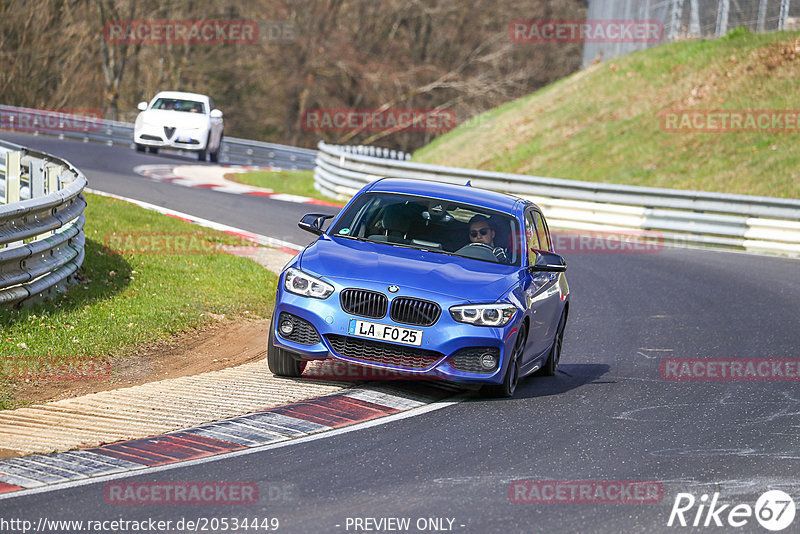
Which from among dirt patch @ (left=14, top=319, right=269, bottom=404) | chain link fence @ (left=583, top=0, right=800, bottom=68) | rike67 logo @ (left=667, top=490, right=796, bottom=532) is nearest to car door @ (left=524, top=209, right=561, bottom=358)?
dirt patch @ (left=14, top=319, right=269, bottom=404)

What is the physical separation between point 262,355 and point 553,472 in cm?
415

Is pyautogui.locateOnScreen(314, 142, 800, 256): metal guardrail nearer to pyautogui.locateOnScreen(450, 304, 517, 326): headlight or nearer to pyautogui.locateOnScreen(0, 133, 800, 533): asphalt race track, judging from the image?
pyautogui.locateOnScreen(0, 133, 800, 533): asphalt race track

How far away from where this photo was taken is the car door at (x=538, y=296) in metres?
8.92

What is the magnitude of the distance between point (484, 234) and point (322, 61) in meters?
48.9

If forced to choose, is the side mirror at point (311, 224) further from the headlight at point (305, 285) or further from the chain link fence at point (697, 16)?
the chain link fence at point (697, 16)

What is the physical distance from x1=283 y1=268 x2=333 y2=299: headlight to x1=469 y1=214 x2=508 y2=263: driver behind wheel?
157 cm

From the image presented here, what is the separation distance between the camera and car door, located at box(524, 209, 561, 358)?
29.3ft

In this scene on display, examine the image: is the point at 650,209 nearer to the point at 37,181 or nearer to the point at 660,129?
the point at 660,129

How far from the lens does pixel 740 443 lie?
24.8 ft

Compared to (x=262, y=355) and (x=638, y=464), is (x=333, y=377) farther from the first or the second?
(x=638, y=464)

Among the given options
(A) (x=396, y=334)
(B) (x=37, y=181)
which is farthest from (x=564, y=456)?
(B) (x=37, y=181)

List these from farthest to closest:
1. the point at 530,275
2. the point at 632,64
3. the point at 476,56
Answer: the point at 476,56 → the point at 632,64 → the point at 530,275

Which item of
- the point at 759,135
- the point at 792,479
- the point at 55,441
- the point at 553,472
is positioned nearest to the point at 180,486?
the point at 55,441

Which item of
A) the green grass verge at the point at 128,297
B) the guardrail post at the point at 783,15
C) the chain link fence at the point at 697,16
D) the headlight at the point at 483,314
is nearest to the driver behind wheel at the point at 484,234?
the headlight at the point at 483,314
